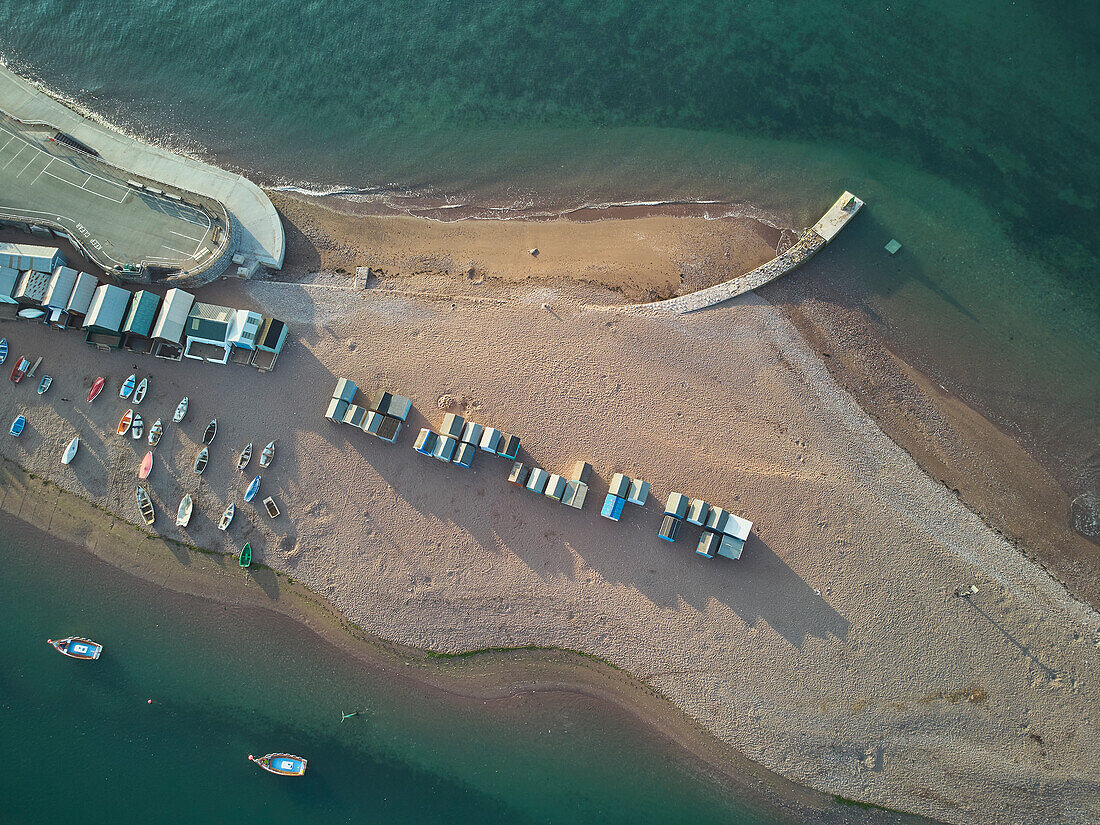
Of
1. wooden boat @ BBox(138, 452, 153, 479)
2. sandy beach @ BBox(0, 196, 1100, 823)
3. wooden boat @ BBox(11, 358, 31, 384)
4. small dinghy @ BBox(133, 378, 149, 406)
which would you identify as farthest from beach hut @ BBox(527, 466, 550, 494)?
wooden boat @ BBox(11, 358, 31, 384)

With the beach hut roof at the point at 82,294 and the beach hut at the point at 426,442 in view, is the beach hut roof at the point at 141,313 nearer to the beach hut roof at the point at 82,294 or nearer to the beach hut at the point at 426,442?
the beach hut roof at the point at 82,294

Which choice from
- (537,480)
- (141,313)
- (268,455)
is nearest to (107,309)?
(141,313)

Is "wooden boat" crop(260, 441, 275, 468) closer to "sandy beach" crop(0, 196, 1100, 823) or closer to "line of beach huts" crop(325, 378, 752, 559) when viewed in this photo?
"sandy beach" crop(0, 196, 1100, 823)

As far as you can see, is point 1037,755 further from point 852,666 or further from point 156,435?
point 156,435

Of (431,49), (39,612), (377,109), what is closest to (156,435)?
(39,612)

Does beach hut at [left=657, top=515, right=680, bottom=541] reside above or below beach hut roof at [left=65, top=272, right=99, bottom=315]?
below

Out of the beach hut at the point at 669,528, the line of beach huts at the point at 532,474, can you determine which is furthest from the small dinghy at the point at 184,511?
the beach hut at the point at 669,528

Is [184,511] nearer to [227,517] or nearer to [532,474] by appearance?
[227,517]
